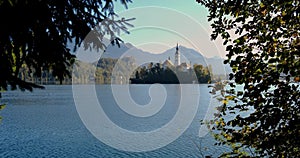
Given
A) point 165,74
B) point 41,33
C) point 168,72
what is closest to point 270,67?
point 41,33

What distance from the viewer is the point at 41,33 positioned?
3605 mm

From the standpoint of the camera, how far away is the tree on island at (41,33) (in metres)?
3.23

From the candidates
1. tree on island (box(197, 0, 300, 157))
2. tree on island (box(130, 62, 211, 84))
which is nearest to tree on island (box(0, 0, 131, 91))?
tree on island (box(197, 0, 300, 157))

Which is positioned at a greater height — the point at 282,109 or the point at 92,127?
the point at 282,109

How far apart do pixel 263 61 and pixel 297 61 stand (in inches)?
15.1

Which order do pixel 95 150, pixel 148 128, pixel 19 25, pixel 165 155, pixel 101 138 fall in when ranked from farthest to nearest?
pixel 148 128
pixel 101 138
pixel 95 150
pixel 165 155
pixel 19 25

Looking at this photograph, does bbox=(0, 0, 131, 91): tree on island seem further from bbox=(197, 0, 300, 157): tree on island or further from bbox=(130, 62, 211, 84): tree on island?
bbox=(130, 62, 211, 84): tree on island

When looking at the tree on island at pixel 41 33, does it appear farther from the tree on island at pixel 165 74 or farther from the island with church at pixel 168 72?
the island with church at pixel 168 72

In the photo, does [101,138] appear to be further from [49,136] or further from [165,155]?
[165,155]

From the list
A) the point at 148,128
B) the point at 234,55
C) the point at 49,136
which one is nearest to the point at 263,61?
the point at 234,55

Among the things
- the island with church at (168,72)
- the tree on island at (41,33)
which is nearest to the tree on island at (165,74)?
the island with church at (168,72)

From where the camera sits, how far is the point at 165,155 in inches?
846

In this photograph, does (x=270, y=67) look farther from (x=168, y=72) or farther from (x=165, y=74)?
(x=168, y=72)

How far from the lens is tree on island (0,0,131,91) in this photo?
3229 millimetres
